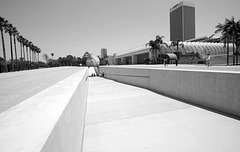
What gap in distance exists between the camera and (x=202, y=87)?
5.52 m

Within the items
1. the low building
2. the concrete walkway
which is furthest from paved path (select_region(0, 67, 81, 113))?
the low building

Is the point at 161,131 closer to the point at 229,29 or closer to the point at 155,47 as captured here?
the point at 229,29

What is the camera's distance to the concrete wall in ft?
14.5

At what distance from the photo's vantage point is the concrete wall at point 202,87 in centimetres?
441

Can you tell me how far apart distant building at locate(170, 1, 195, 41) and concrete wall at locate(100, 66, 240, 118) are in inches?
5692

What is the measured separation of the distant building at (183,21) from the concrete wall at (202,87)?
145 metres

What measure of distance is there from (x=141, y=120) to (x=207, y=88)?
130 inches

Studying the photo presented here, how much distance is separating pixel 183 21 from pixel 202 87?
15527cm

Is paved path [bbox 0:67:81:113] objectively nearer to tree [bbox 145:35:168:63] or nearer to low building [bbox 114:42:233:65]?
tree [bbox 145:35:168:63]

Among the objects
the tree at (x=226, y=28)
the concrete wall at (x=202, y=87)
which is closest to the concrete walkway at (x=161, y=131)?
the concrete wall at (x=202, y=87)

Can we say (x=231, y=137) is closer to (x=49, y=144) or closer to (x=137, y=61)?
(x=49, y=144)

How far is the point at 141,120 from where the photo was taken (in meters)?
4.34

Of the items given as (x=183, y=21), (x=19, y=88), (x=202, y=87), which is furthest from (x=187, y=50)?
(x=183, y=21)

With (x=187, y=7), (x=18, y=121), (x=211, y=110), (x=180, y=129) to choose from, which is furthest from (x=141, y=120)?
(x=187, y=7)
